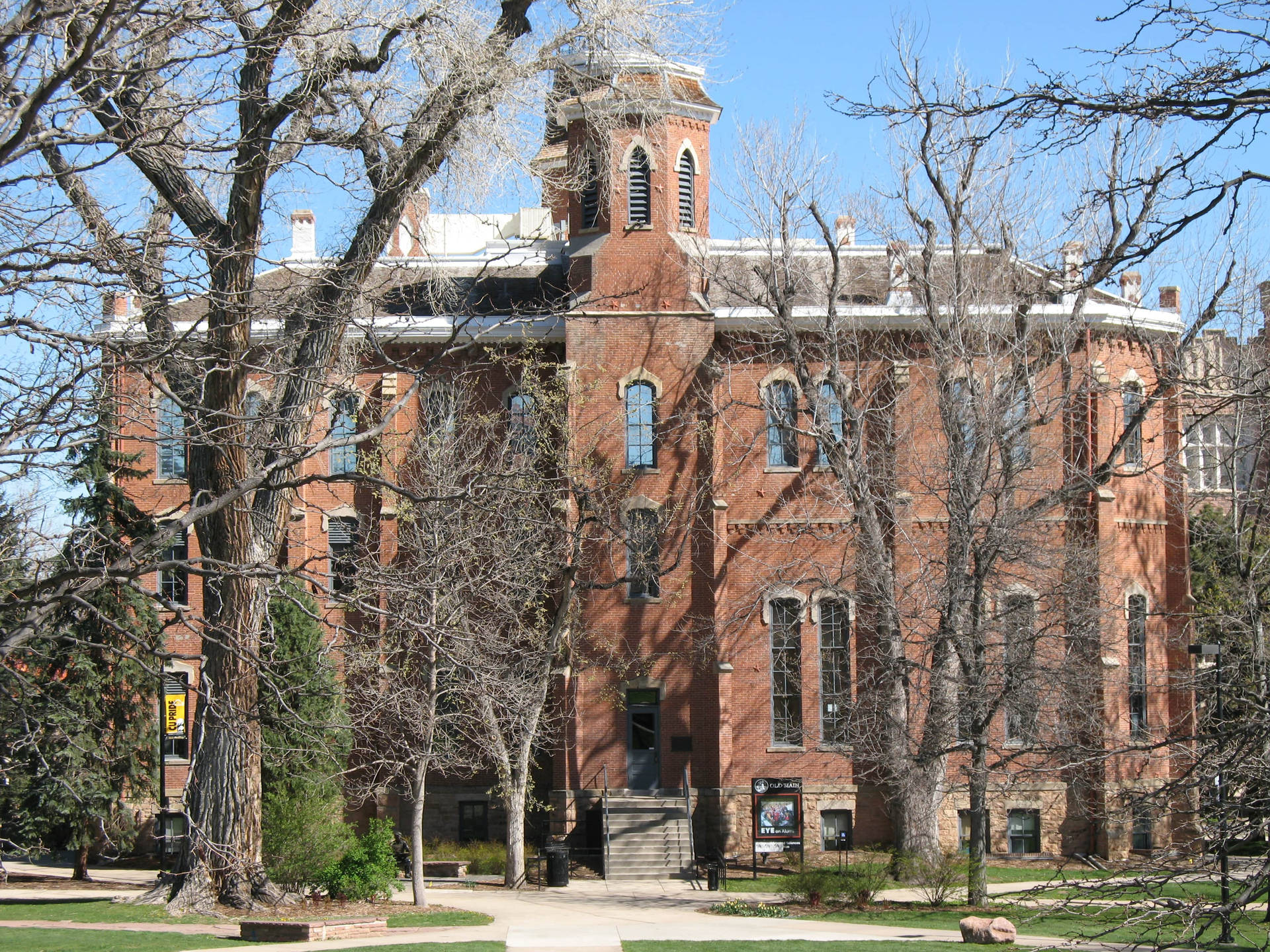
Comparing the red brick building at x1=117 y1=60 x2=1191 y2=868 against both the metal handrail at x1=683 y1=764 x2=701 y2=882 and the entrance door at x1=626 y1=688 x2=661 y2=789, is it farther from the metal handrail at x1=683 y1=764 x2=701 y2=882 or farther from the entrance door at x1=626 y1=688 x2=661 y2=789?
the metal handrail at x1=683 y1=764 x2=701 y2=882

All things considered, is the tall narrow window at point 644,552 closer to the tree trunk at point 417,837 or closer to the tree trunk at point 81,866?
the tree trunk at point 417,837

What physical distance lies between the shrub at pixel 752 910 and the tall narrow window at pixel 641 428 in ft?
34.4

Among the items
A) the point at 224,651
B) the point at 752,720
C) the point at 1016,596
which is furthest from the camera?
the point at 752,720

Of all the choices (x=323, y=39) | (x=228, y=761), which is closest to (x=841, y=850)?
(x=228, y=761)

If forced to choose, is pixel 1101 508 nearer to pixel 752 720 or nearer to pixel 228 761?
pixel 752 720

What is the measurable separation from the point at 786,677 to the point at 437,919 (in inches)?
444

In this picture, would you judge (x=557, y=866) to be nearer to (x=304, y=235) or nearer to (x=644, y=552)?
(x=644, y=552)

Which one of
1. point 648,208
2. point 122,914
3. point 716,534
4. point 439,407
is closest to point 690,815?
point 716,534

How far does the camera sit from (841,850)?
28.9 meters

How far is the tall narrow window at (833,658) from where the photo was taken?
29.2 meters

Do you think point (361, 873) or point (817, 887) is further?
point (817, 887)

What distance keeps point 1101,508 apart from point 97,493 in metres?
21.5

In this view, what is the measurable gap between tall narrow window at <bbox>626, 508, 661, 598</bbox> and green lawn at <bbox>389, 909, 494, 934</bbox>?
29.1 feet

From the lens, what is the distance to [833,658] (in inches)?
1169
